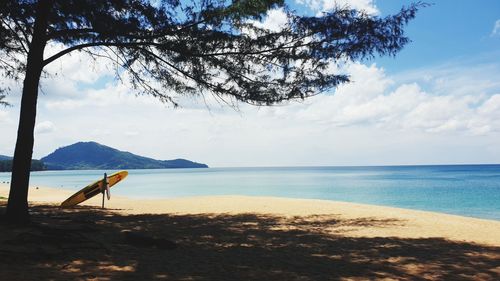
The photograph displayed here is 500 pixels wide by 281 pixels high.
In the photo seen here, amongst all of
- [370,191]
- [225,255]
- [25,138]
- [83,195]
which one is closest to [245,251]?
[225,255]

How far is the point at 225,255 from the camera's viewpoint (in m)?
6.50

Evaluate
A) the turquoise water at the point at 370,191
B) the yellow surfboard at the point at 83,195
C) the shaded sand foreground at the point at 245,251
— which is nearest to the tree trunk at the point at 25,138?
the shaded sand foreground at the point at 245,251

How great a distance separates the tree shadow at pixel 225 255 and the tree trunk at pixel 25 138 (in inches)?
23.9

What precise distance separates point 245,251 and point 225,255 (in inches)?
19.9

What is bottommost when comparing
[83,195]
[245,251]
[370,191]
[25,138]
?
[370,191]

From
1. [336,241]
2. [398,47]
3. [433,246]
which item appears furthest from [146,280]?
[398,47]

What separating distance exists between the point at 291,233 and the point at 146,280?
5.00 m

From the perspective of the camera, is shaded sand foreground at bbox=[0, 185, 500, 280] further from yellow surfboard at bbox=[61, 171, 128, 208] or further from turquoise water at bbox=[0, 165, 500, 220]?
turquoise water at bbox=[0, 165, 500, 220]

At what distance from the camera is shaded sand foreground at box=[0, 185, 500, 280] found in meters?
5.16

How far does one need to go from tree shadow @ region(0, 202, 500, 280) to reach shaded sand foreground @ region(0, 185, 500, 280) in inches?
0.5

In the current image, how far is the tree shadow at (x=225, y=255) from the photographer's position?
16.8ft

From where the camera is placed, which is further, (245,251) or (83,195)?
(83,195)

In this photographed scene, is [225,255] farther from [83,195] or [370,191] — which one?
[370,191]

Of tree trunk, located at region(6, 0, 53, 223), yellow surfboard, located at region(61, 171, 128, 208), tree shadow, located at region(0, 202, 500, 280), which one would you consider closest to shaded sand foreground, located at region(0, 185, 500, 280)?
tree shadow, located at region(0, 202, 500, 280)
